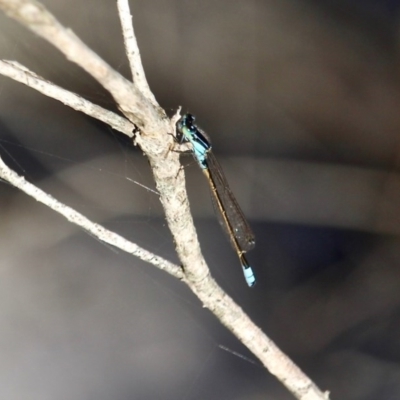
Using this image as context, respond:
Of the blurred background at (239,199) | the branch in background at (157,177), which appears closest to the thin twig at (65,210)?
the branch in background at (157,177)

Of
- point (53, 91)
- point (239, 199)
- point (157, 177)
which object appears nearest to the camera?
point (53, 91)

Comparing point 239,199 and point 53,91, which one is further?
point 239,199

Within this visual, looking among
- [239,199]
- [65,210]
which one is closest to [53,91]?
[65,210]

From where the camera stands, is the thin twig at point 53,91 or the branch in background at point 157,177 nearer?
the branch in background at point 157,177

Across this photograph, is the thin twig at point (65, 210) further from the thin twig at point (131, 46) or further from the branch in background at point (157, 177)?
the thin twig at point (131, 46)

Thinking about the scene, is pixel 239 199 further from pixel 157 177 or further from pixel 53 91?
pixel 53 91

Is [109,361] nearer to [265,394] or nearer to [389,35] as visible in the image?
[265,394]
